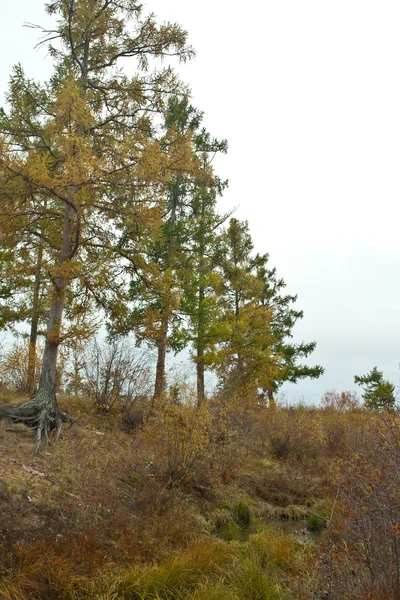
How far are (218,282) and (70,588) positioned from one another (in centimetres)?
1362

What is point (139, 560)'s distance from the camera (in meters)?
5.51

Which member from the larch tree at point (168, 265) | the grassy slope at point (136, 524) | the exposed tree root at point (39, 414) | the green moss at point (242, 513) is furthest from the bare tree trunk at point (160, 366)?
the green moss at point (242, 513)

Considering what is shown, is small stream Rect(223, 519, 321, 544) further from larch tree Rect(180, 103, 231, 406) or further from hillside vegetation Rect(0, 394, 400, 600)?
larch tree Rect(180, 103, 231, 406)

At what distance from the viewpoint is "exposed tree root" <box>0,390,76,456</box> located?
955 cm

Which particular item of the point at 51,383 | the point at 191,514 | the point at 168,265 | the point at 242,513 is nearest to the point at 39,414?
the point at 51,383

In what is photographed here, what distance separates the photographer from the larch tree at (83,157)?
29.5ft

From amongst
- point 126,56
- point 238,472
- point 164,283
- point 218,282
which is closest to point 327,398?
point 218,282

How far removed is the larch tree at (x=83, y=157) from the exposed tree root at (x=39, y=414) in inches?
0.9

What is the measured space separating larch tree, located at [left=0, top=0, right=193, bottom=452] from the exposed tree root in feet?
0.07

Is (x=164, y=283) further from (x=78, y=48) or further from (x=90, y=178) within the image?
(x=78, y=48)

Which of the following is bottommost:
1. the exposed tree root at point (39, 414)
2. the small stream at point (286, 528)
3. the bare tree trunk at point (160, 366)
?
the small stream at point (286, 528)

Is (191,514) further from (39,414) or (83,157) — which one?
(83,157)

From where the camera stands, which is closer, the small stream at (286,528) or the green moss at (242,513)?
the small stream at (286,528)

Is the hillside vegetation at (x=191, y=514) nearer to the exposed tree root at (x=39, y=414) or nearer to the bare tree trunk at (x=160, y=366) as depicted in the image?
the exposed tree root at (x=39, y=414)
